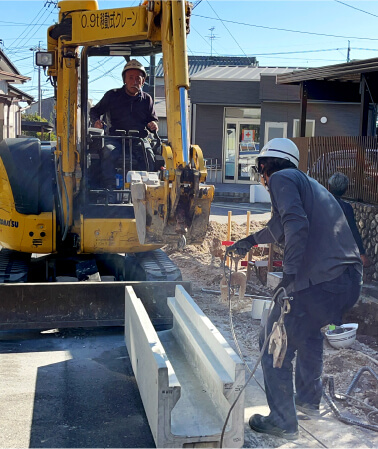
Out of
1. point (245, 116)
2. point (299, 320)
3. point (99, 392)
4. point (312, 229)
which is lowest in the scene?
point (99, 392)

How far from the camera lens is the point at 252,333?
266 inches

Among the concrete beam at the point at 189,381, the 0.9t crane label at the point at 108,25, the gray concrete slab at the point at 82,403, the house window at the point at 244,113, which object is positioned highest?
the house window at the point at 244,113

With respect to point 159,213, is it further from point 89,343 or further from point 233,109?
point 233,109

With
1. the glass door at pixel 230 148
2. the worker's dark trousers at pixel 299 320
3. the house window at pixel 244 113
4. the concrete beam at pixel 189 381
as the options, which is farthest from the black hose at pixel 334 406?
the house window at pixel 244 113

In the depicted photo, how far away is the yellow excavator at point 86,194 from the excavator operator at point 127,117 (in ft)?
0.40

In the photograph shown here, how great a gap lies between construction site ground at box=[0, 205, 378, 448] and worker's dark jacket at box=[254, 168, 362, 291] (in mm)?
1161

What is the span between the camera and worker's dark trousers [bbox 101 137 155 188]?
7.02 meters

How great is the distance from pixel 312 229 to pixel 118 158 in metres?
3.31

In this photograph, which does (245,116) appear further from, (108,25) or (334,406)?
(334,406)

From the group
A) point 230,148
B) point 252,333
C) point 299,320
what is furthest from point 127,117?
point 230,148

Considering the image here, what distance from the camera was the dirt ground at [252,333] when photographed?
16.4 ft

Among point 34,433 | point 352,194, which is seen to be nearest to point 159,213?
point 34,433

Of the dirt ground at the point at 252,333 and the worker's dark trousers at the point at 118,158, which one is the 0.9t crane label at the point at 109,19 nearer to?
the worker's dark trousers at the point at 118,158

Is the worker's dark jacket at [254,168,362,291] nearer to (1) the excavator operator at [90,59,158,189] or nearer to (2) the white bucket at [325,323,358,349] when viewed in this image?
(2) the white bucket at [325,323,358,349]
